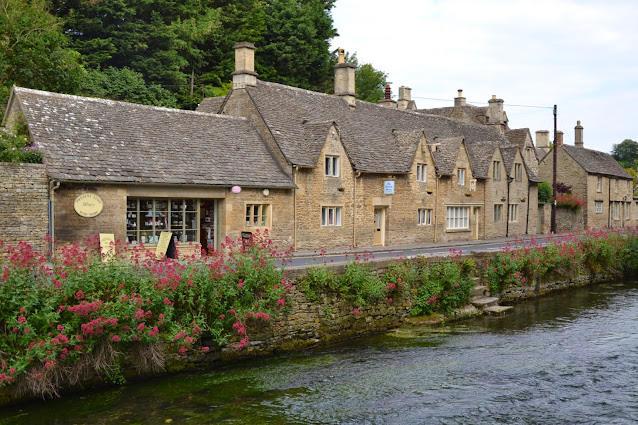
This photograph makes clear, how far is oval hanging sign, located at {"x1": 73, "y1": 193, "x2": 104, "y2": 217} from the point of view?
21359 mm

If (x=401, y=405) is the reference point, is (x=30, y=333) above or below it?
above

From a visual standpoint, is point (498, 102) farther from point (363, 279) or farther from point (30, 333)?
point (30, 333)

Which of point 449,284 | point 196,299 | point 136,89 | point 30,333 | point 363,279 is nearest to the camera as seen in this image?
point 30,333

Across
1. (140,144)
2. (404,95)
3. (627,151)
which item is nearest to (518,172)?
(404,95)

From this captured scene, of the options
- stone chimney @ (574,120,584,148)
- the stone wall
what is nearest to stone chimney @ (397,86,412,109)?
stone chimney @ (574,120,584,148)

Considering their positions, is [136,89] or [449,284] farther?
[136,89]

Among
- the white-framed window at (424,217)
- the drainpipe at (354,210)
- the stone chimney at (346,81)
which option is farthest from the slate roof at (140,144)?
the white-framed window at (424,217)

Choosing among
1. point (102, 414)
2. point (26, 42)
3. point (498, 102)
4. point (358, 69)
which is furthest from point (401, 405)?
point (358, 69)

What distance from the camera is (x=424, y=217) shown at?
3728cm

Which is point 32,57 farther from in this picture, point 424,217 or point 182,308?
point 424,217

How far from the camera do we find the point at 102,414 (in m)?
11.4

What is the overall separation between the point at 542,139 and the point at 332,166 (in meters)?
47.4

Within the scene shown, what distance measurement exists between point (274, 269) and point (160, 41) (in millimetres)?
34020

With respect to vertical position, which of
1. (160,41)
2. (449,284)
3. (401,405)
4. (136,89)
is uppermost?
(160,41)
